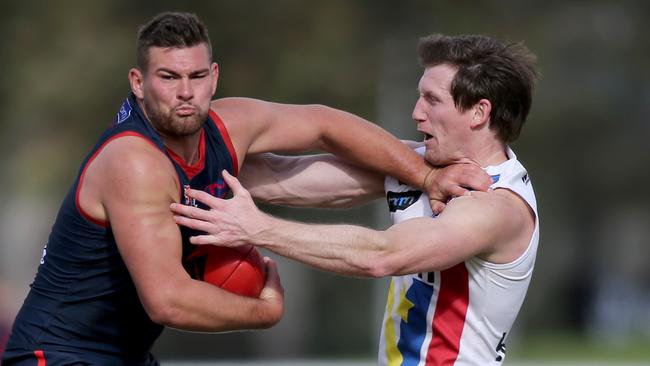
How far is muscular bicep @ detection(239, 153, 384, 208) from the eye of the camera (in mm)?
6316

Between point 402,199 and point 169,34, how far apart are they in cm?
153

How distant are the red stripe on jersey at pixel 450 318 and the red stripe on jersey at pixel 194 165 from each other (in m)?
1.28

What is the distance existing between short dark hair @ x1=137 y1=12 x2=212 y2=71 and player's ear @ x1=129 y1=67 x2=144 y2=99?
3 cm

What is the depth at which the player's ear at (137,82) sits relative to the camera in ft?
17.6

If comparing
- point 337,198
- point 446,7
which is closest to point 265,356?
point 446,7

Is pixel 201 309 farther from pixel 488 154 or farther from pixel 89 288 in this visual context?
pixel 488 154

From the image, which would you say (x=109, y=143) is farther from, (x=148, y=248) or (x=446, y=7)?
(x=446, y=7)

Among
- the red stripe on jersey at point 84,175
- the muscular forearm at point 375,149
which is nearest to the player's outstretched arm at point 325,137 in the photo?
the muscular forearm at point 375,149

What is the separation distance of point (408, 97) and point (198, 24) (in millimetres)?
17692

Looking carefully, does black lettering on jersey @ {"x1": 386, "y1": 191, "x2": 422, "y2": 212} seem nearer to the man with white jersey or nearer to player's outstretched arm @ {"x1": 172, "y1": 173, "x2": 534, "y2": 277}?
the man with white jersey

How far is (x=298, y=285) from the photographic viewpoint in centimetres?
2530

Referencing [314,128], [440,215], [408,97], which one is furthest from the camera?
[408,97]

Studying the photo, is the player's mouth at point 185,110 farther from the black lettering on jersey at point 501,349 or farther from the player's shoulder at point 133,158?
the black lettering on jersey at point 501,349

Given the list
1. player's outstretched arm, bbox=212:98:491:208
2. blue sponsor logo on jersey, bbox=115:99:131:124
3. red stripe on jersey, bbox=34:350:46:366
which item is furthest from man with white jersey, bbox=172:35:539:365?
red stripe on jersey, bbox=34:350:46:366
